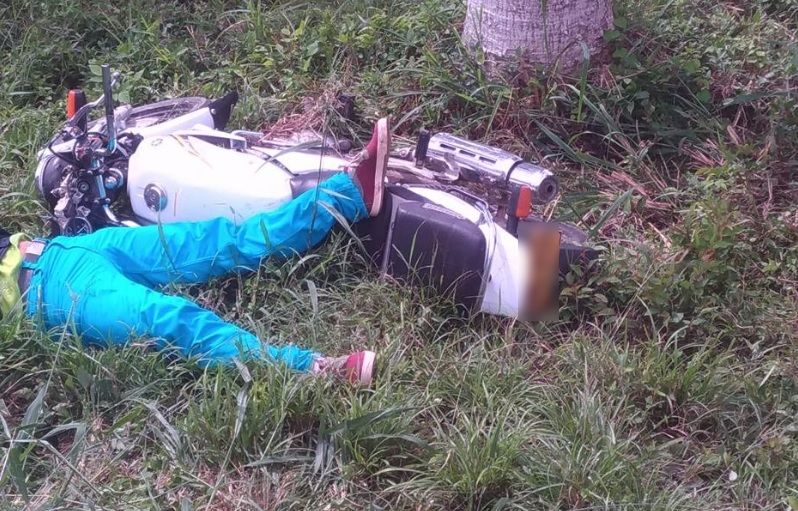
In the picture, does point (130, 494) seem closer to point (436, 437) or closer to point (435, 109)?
point (436, 437)

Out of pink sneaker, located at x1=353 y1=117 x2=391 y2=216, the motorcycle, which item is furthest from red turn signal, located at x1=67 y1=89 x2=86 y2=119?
pink sneaker, located at x1=353 y1=117 x2=391 y2=216

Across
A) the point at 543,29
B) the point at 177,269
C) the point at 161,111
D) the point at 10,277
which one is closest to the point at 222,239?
the point at 177,269

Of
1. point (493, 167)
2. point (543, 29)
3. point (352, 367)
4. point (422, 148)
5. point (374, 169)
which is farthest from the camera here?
point (543, 29)

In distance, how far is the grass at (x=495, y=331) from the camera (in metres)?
2.54

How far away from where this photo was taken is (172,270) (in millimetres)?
3221

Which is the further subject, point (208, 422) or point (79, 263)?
point (79, 263)

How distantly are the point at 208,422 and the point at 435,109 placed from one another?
1.83 metres

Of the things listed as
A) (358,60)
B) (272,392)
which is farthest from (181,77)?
(272,392)

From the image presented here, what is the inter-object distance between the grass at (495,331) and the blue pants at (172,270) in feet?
0.25

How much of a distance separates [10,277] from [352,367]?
3.75ft

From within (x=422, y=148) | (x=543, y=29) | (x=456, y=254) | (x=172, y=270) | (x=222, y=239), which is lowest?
(x=172, y=270)

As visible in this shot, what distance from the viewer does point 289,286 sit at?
128 inches

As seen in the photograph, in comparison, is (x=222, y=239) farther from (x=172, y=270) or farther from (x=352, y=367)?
(x=352, y=367)

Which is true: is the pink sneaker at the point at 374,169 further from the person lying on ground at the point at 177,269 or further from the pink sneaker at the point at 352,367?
the pink sneaker at the point at 352,367
